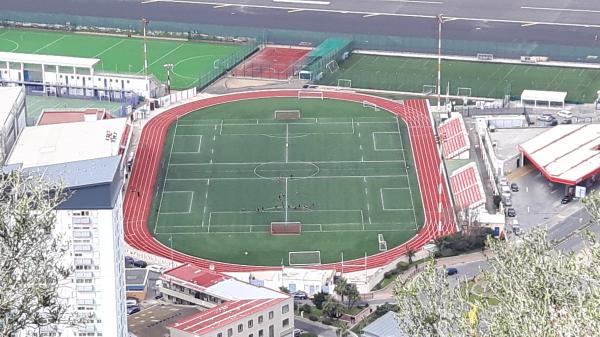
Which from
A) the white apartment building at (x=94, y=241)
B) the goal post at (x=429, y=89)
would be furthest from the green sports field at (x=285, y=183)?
the white apartment building at (x=94, y=241)

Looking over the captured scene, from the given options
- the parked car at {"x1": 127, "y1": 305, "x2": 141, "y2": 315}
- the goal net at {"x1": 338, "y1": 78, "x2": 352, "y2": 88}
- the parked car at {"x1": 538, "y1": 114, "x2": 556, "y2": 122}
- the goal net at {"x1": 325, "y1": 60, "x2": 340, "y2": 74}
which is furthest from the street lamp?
the parked car at {"x1": 127, "y1": 305, "x2": 141, "y2": 315}

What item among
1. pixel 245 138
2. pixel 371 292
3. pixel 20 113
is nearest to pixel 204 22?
pixel 245 138

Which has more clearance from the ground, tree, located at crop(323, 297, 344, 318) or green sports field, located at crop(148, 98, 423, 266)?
green sports field, located at crop(148, 98, 423, 266)

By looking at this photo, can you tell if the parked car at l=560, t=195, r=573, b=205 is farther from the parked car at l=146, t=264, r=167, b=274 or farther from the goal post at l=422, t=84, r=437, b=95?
the parked car at l=146, t=264, r=167, b=274

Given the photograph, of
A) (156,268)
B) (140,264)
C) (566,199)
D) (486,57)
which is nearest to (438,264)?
(566,199)

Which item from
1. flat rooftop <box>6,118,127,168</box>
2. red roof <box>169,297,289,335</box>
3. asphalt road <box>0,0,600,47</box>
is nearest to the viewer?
red roof <box>169,297,289,335</box>

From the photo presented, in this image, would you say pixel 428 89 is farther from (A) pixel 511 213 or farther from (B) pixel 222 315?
(B) pixel 222 315

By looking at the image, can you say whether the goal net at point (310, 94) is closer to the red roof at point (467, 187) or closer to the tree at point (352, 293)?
the red roof at point (467, 187)

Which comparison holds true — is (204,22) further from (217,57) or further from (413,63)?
(413,63)
